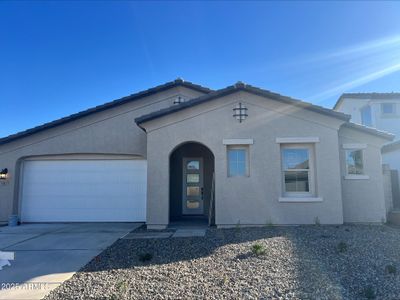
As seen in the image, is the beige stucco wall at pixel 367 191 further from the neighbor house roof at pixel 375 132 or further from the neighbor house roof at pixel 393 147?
the neighbor house roof at pixel 393 147

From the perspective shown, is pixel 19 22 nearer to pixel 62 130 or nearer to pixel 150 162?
pixel 62 130

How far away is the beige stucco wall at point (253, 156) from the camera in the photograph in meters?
9.57

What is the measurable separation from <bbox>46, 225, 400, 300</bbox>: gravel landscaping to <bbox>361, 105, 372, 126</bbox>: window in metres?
16.3

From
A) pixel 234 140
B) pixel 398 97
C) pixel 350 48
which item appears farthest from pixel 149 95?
pixel 398 97

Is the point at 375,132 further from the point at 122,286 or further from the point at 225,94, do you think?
the point at 122,286

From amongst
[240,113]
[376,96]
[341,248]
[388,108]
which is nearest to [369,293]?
[341,248]

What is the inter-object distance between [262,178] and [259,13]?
6392 millimetres

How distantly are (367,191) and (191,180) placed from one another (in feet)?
23.5

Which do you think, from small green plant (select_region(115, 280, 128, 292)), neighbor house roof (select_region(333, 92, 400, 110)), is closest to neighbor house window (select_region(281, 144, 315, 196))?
small green plant (select_region(115, 280, 128, 292))

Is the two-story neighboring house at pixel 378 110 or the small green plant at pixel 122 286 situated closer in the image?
the small green plant at pixel 122 286

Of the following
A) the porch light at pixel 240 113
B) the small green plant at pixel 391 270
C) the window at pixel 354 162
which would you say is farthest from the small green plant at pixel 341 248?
the porch light at pixel 240 113

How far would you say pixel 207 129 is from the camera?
1004cm

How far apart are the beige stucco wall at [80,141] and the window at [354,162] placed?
821 cm

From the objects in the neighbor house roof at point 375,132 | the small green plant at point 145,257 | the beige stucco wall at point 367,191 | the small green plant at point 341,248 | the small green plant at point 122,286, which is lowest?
the small green plant at point 122,286
